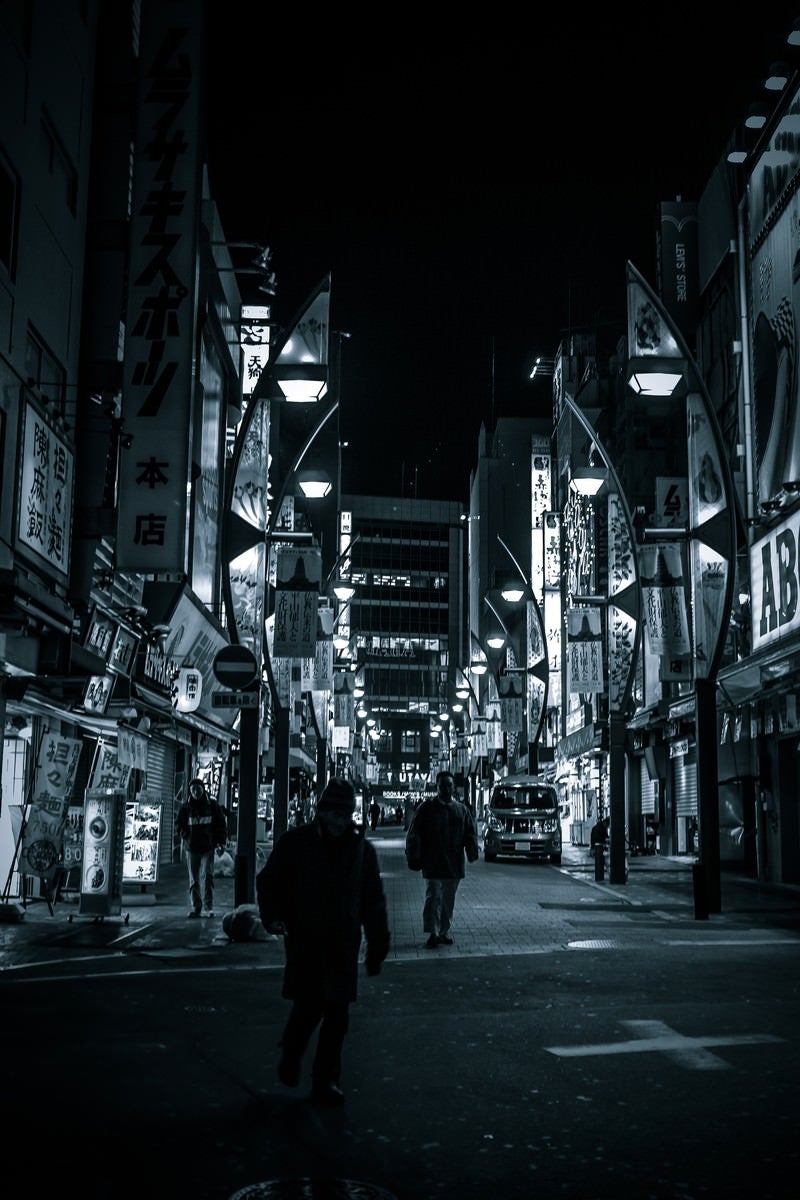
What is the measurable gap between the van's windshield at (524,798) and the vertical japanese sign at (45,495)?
23.3m

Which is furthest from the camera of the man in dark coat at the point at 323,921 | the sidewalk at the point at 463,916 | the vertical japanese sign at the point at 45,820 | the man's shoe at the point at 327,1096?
the vertical japanese sign at the point at 45,820

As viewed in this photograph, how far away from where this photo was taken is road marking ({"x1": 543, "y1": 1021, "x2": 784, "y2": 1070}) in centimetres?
818

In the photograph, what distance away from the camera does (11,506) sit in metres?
17.2

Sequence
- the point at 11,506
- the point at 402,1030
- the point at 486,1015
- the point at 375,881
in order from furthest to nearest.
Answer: the point at 11,506
the point at 486,1015
the point at 402,1030
the point at 375,881

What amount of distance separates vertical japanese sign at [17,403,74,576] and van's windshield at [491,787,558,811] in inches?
918

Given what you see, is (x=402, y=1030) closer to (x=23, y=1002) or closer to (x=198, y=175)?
(x=23, y=1002)

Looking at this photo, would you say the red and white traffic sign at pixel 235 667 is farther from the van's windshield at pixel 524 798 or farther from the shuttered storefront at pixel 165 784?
the van's windshield at pixel 524 798

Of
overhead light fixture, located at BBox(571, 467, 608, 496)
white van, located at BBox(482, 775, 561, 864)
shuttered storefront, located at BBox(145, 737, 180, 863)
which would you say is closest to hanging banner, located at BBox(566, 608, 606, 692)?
A: white van, located at BBox(482, 775, 561, 864)

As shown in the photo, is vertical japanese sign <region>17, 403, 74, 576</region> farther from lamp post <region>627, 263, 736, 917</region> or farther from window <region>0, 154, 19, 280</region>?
lamp post <region>627, 263, 736, 917</region>

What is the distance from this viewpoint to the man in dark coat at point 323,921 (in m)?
6.99

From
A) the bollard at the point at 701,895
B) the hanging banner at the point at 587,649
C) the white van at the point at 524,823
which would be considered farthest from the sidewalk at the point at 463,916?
the white van at the point at 524,823

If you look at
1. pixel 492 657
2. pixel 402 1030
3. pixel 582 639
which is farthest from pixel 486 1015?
pixel 492 657

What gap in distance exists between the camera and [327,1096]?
6.89m

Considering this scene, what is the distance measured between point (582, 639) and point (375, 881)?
86.5 feet
